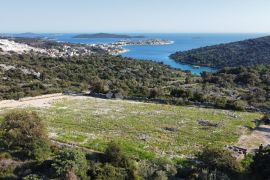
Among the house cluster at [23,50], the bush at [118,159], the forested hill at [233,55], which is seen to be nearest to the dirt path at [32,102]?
the bush at [118,159]

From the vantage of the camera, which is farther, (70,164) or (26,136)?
(26,136)

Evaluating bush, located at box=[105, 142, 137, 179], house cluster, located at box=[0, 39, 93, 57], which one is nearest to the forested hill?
house cluster, located at box=[0, 39, 93, 57]

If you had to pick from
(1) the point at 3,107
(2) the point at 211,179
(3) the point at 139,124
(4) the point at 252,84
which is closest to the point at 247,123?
(3) the point at 139,124

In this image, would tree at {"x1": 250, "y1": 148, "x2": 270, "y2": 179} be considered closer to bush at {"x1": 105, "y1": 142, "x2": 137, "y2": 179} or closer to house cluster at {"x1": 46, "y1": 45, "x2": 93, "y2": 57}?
bush at {"x1": 105, "y1": 142, "x2": 137, "y2": 179}

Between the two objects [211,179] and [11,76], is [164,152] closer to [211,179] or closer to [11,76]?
[211,179]

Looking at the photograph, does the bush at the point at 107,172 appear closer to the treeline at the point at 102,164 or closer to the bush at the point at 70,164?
the treeline at the point at 102,164

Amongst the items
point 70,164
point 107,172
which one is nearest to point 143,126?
point 107,172

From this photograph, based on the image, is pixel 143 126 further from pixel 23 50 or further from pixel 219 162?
pixel 23 50
